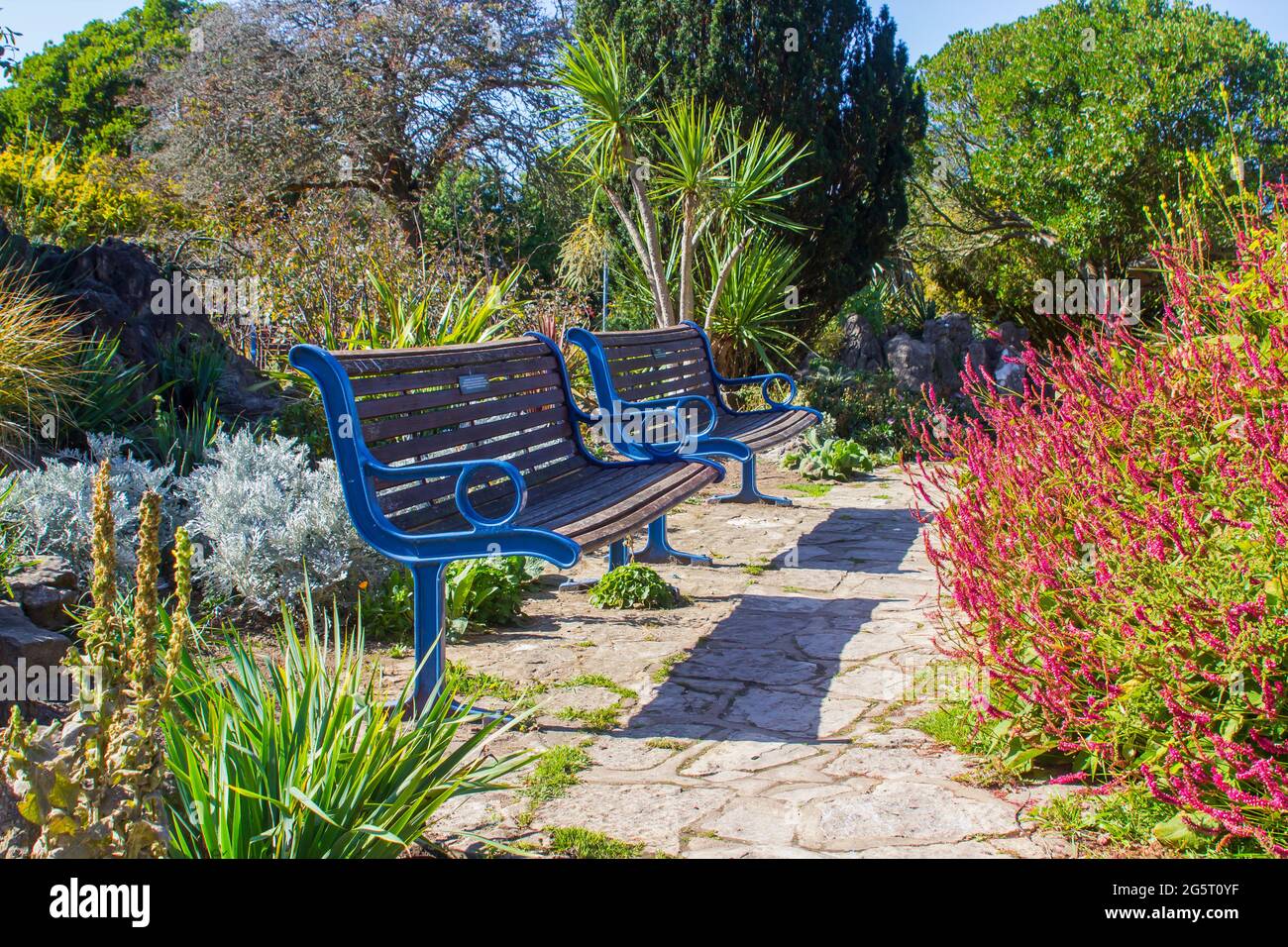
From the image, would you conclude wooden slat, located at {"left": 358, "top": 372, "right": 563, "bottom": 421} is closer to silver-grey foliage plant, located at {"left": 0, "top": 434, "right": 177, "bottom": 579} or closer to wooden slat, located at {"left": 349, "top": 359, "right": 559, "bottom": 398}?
wooden slat, located at {"left": 349, "top": 359, "right": 559, "bottom": 398}

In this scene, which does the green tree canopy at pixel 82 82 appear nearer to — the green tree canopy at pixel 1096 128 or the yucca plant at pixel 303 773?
the green tree canopy at pixel 1096 128

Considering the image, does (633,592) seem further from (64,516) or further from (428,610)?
(64,516)

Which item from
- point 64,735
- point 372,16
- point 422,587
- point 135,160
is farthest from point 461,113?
point 64,735

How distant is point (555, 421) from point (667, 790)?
8.19 feet

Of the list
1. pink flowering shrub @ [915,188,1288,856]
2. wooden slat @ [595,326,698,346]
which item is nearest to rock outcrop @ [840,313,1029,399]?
wooden slat @ [595,326,698,346]

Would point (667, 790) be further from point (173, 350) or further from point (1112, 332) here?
point (173, 350)

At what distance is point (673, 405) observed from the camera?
6.24 metres

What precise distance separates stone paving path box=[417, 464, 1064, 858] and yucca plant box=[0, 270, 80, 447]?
261cm

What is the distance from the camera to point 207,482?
4.70 meters

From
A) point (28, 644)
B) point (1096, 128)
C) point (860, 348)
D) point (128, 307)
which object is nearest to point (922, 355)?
point (860, 348)

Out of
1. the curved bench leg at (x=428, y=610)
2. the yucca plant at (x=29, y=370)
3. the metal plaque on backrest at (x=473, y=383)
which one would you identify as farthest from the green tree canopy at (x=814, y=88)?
the curved bench leg at (x=428, y=610)

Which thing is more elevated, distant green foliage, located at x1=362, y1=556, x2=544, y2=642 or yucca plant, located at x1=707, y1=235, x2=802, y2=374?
yucca plant, located at x1=707, y1=235, x2=802, y2=374

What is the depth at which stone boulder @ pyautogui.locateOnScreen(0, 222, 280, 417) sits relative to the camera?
6.59 m

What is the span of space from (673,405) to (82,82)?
118 ft
